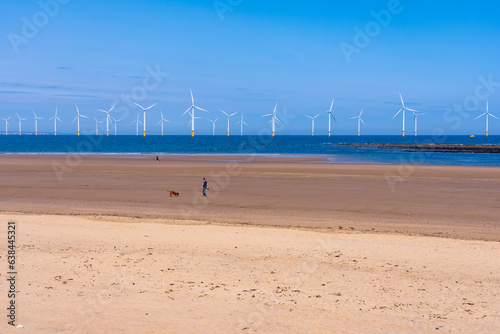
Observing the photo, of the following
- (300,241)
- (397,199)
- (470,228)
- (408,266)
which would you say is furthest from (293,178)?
(408,266)

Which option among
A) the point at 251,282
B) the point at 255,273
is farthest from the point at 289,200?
the point at 251,282

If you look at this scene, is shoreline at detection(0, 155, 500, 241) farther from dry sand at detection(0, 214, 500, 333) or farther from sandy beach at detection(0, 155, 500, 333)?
dry sand at detection(0, 214, 500, 333)

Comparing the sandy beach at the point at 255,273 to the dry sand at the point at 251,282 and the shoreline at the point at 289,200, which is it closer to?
the dry sand at the point at 251,282

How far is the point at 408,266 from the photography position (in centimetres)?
1253

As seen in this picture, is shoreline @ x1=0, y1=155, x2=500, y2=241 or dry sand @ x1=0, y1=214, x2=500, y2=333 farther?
shoreline @ x1=0, y1=155, x2=500, y2=241

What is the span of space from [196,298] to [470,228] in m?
14.6

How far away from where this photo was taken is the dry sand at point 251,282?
8.98 metres

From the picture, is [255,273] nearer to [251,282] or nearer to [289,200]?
[251,282]

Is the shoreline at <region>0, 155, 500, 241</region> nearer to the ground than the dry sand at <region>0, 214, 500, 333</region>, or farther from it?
nearer to the ground

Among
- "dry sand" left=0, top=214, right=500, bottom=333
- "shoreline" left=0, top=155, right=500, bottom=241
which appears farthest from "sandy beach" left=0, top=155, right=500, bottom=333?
"shoreline" left=0, top=155, right=500, bottom=241

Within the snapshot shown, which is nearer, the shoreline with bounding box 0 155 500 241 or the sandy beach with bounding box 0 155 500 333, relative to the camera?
the sandy beach with bounding box 0 155 500 333

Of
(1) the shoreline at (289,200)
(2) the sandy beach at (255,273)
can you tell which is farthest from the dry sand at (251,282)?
(1) the shoreline at (289,200)

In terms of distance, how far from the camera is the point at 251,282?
11.2 meters

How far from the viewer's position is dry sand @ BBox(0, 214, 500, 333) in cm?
898
